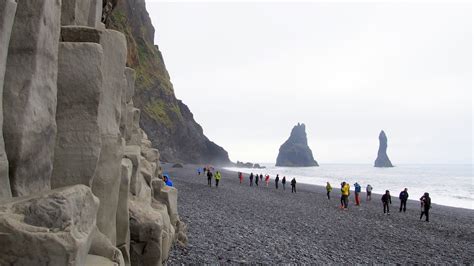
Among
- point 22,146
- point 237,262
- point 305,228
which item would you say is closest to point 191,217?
point 305,228

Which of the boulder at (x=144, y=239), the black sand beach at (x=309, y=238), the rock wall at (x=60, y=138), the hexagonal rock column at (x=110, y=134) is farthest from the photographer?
the black sand beach at (x=309, y=238)

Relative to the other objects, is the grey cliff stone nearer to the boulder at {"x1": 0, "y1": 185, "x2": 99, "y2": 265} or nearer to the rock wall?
the rock wall

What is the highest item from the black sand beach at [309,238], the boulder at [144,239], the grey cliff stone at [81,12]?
the grey cliff stone at [81,12]

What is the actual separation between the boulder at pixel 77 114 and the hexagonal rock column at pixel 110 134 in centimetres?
40

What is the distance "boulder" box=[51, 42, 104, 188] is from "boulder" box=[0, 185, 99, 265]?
1.00 meters

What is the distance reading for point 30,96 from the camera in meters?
4.67

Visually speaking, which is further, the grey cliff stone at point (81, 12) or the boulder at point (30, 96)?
the grey cliff stone at point (81, 12)

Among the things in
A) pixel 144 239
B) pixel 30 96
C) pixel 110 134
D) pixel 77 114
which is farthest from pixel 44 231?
pixel 144 239

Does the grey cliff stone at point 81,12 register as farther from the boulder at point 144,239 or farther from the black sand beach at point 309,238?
the black sand beach at point 309,238

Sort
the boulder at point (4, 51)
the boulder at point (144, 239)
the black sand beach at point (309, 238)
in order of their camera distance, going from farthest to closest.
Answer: the black sand beach at point (309, 238), the boulder at point (144, 239), the boulder at point (4, 51)

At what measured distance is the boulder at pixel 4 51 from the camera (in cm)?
422

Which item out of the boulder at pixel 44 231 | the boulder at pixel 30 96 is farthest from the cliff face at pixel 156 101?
the boulder at pixel 44 231

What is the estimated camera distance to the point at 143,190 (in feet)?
33.2

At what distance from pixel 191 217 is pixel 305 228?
19.2 ft
